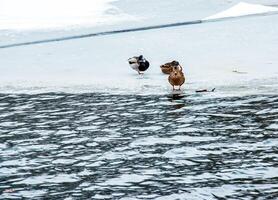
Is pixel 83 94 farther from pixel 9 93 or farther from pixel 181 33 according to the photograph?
pixel 181 33

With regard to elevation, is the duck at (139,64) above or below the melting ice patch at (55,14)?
below

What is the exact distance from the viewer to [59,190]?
6320mm

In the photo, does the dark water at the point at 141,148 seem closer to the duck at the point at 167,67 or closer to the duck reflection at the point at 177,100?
the duck reflection at the point at 177,100

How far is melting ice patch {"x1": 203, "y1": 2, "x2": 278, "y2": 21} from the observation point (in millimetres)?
24641

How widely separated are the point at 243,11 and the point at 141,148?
18430 millimetres

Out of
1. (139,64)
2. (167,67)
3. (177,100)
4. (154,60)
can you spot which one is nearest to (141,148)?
(177,100)

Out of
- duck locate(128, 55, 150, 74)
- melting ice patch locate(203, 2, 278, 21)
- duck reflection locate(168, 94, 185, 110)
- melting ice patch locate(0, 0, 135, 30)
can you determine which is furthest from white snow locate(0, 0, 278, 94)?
melting ice patch locate(0, 0, 135, 30)

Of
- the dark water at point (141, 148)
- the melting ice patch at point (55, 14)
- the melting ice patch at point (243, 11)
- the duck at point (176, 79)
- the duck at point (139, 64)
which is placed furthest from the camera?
the melting ice patch at point (55, 14)

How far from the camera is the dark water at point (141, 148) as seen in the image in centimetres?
627

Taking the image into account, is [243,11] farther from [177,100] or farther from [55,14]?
[177,100]

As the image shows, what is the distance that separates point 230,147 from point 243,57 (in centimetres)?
779

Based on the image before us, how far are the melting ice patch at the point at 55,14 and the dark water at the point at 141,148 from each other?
14.7m

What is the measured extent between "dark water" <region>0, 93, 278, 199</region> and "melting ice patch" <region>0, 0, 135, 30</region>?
48.2 ft

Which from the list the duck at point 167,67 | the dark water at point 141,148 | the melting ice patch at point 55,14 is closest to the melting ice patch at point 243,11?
the melting ice patch at point 55,14
